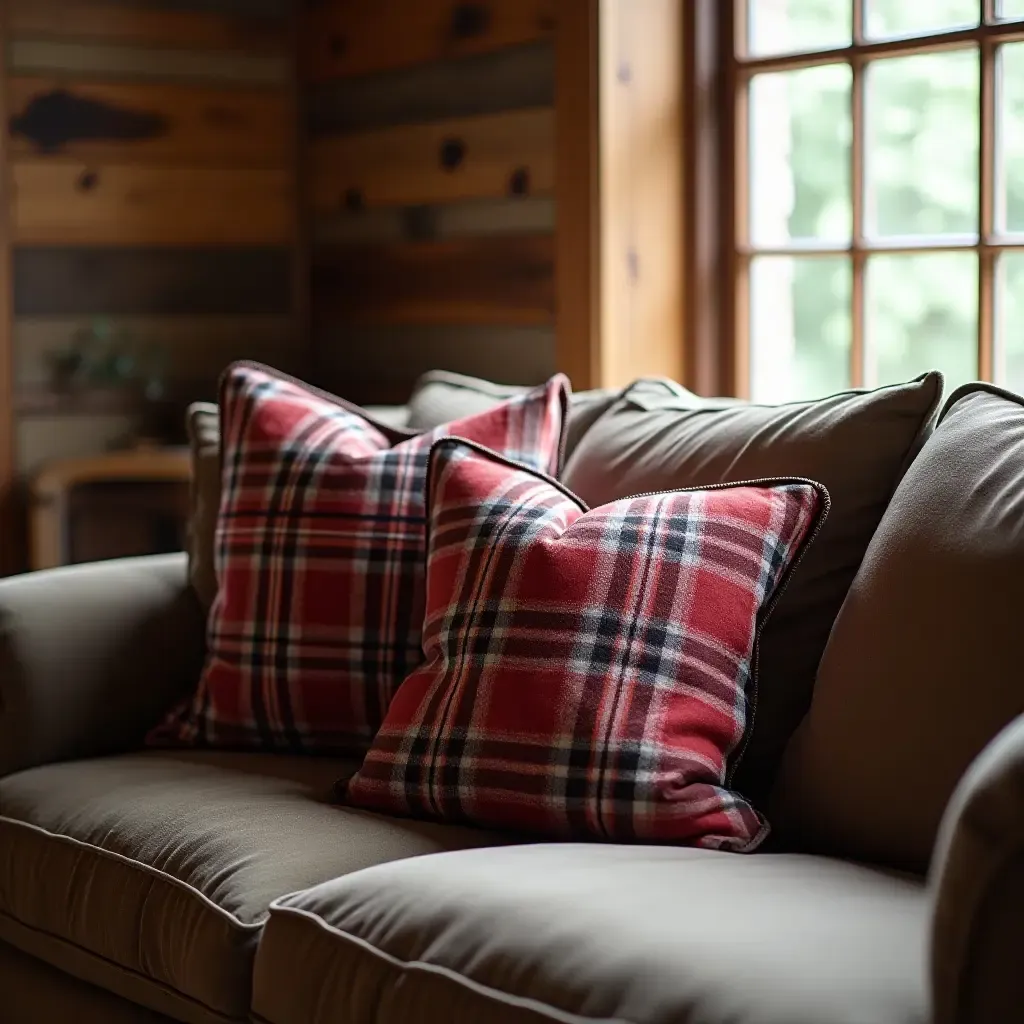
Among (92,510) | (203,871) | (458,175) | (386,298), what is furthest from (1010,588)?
(92,510)

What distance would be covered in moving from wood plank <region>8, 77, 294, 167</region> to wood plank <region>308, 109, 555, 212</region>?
0.14 m

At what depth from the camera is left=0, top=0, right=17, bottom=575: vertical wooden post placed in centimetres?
345

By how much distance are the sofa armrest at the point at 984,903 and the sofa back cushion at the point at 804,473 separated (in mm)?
576

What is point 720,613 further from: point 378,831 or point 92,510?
point 92,510

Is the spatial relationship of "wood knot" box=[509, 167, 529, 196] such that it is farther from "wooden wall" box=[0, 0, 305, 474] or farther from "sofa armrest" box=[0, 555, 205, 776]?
"sofa armrest" box=[0, 555, 205, 776]

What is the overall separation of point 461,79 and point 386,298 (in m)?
0.53

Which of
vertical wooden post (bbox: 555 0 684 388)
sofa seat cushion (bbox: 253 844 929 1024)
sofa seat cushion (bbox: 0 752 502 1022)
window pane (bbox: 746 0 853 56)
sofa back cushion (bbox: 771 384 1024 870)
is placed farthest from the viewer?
vertical wooden post (bbox: 555 0 684 388)

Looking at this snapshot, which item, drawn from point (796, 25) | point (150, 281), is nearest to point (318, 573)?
point (796, 25)

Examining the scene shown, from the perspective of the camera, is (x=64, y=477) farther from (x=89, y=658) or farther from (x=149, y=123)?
(x=89, y=658)

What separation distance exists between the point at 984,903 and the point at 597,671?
1.98 ft

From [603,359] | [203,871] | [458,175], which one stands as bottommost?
[203,871]

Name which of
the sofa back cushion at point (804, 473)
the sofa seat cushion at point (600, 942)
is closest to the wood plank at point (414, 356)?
the sofa back cushion at point (804, 473)

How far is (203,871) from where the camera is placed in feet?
5.22

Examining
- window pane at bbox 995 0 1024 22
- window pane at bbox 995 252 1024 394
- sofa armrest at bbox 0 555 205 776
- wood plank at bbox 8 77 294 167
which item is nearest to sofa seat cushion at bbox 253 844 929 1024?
sofa armrest at bbox 0 555 205 776
